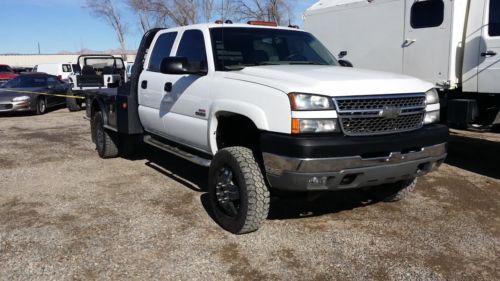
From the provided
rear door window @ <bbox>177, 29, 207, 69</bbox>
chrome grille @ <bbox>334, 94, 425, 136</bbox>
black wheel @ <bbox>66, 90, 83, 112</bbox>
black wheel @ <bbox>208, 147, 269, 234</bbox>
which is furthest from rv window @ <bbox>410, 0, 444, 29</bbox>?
black wheel @ <bbox>66, 90, 83, 112</bbox>

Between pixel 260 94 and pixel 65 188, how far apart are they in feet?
10.8

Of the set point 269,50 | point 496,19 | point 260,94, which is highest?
point 496,19

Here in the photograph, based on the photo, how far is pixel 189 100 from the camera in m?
5.12

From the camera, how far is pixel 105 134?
752cm

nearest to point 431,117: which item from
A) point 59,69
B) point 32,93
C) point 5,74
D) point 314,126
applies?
point 314,126

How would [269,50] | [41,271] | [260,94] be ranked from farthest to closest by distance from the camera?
[269,50] < [260,94] < [41,271]

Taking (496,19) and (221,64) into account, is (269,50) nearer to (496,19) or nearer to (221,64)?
(221,64)

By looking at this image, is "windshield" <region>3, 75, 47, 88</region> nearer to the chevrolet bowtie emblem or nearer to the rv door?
the rv door

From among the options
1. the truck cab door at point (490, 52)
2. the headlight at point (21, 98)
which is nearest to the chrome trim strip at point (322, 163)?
the truck cab door at point (490, 52)

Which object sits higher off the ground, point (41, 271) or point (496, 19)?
point (496, 19)

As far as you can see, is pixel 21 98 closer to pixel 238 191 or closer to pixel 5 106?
pixel 5 106

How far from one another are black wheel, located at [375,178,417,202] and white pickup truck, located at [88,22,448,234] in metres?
0.02

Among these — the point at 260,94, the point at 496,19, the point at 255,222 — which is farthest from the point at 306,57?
the point at 496,19

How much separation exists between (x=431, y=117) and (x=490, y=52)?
2635 millimetres
